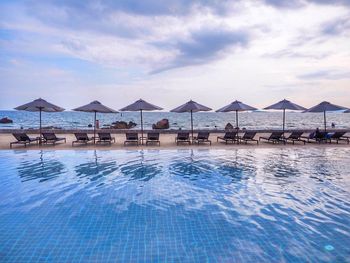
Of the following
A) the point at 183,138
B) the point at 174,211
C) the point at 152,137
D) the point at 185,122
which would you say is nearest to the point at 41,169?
the point at 174,211

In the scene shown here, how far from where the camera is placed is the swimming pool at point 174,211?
3805 millimetres

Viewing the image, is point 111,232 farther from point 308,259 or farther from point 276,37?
point 276,37

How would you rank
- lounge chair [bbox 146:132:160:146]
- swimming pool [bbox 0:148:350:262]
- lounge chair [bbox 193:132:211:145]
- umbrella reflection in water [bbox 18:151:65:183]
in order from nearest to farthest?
swimming pool [bbox 0:148:350:262] < umbrella reflection in water [bbox 18:151:65:183] < lounge chair [bbox 146:132:160:146] < lounge chair [bbox 193:132:211:145]

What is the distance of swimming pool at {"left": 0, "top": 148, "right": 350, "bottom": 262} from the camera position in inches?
150

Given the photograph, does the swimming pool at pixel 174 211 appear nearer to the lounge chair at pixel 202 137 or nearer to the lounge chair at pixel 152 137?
the lounge chair at pixel 152 137

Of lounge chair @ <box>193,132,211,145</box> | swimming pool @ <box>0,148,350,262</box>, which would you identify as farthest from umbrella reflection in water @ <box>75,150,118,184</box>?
lounge chair @ <box>193,132,211,145</box>

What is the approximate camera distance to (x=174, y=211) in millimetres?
5289

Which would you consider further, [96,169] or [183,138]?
[183,138]

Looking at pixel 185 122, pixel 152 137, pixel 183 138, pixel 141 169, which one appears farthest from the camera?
pixel 185 122

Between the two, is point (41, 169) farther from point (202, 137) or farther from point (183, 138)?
point (202, 137)

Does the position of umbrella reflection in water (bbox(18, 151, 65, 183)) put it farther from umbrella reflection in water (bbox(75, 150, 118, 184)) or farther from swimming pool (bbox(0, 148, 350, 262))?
umbrella reflection in water (bbox(75, 150, 118, 184))

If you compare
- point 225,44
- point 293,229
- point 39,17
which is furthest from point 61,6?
point 293,229

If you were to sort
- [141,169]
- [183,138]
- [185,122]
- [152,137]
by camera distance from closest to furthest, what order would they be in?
[141,169], [152,137], [183,138], [185,122]

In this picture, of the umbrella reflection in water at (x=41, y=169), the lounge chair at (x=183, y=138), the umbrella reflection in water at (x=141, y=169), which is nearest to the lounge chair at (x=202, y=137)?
the lounge chair at (x=183, y=138)
